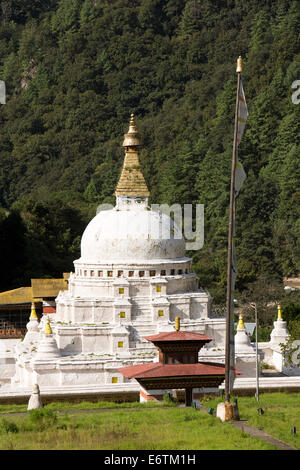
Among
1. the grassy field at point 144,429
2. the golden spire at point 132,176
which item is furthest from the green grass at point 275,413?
the golden spire at point 132,176

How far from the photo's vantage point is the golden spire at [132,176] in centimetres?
3847

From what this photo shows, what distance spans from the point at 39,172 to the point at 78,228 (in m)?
33.6

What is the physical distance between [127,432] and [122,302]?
43.5ft

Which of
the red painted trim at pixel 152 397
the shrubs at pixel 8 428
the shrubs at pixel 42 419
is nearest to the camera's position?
the shrubs at pixel 8 428

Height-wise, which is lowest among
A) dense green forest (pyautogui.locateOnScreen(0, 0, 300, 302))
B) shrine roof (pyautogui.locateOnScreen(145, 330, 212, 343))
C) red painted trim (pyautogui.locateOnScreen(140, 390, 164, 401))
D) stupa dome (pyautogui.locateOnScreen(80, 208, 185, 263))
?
red painted trim (pyautogui.locateOnScreen(140, 390, 164, 401))

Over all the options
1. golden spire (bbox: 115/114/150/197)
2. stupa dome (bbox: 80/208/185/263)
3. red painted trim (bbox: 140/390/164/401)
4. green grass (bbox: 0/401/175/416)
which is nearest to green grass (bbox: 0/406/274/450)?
green grass (bbox: 0/401/175/416)

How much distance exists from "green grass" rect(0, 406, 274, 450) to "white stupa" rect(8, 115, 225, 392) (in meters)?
8.95

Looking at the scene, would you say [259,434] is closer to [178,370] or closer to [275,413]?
[275,413]

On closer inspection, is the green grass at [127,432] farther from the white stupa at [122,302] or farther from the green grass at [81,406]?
the white stupa at [122,302]

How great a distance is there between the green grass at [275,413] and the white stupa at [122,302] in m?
5.45

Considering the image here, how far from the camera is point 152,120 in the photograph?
360 feet

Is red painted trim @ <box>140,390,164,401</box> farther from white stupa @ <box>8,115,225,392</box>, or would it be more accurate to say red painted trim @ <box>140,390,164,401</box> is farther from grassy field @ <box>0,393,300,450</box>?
white stupa @ <box>8,115,225,392</box>

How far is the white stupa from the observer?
35281 mm
